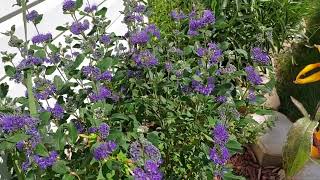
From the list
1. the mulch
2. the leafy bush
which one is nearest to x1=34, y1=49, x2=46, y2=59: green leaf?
the leafy bush

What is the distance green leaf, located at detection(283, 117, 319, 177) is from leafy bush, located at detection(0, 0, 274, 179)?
0.17 m

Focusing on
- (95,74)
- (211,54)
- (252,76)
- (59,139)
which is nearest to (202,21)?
(211,54)

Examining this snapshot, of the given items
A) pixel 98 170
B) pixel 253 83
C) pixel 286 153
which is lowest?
pixel 286 153

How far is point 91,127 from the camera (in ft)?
5.31

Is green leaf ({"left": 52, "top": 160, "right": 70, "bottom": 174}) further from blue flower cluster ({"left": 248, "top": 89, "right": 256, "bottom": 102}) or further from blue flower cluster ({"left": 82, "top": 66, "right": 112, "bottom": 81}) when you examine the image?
blue flower cluster ({"left": 248, "top": 89, "right": 256, "bottom": 102})

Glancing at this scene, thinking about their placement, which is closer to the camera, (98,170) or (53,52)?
(98,170)

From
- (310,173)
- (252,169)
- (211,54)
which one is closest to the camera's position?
(211,54)

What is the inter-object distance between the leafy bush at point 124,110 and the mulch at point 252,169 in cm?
73

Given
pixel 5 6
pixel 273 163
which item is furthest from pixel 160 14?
pixel 5 6

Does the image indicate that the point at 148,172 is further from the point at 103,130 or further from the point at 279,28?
the point at 279,28

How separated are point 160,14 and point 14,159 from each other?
2504mm

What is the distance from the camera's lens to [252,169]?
287 centimetres

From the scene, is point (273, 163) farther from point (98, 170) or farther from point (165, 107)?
point (98, 170)

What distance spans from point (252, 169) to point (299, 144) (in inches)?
36.6
